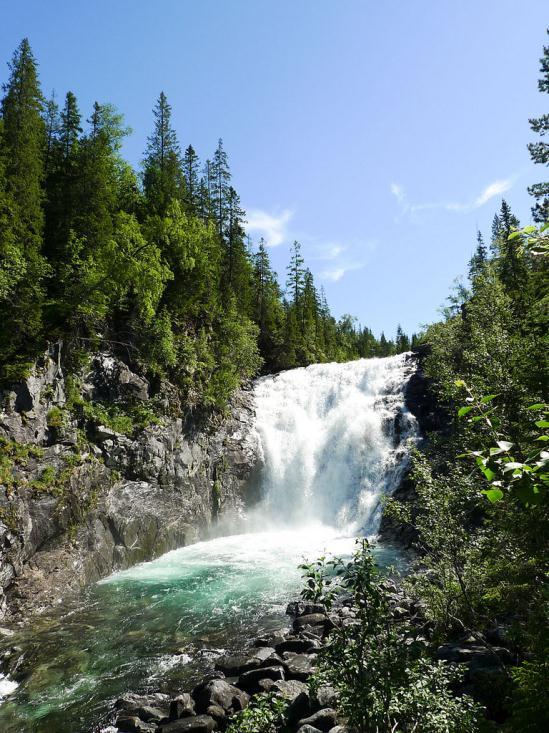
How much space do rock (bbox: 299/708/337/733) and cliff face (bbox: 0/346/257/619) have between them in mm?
9623

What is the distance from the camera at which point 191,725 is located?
720cm

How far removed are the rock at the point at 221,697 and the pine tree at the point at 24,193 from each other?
40.9 ft

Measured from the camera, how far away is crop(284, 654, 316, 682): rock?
8.63 metres

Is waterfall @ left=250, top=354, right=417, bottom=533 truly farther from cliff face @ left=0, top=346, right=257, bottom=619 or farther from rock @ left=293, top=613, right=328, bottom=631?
rock @ left=293, top=613, right=328, bottom=631

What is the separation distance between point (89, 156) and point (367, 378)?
893 inches

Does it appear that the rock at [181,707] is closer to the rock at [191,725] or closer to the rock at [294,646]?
the rock at [191,725]

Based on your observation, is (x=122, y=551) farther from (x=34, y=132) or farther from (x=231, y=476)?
(x=34, y=132)

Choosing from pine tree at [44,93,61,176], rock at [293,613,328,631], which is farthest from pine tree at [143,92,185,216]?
rock at [293,613,328,631]

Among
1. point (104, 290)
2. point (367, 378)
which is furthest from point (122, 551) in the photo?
point (367, 378)

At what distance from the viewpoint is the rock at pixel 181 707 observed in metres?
7.74

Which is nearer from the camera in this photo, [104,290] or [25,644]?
[25,644]

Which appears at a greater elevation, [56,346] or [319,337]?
[319,337]

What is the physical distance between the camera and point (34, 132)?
75.7 feet

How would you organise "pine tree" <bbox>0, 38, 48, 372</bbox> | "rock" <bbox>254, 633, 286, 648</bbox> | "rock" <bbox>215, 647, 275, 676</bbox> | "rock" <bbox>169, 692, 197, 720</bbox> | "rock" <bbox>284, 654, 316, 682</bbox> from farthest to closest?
"pine tree" <bbox>0, 38, 48, 372</bbox>
"rock" <bbox>254, 633, 286, 648</bbox>
"rock" <bbox>215, 647, 275, 676</bbox>
"rock" <bbox>284, 654, 316, 682</bbox>
"rock" <bbox>169, 692, 197, 720</bbox>
